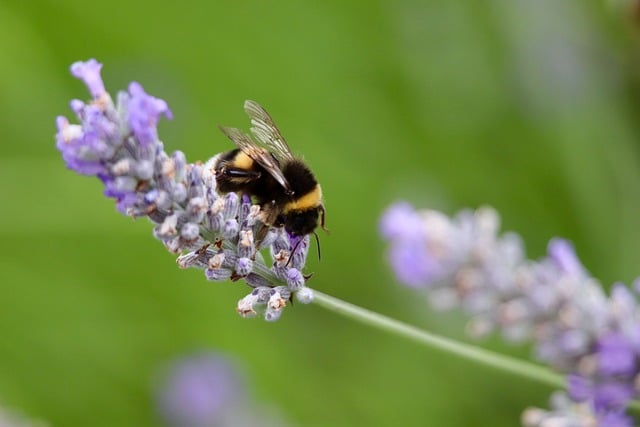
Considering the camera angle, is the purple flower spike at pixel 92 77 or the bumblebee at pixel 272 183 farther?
the bumblebee at pixel 272 183

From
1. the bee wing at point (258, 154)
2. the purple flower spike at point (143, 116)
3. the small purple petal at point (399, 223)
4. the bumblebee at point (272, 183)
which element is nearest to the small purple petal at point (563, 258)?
the small purple petal at point (399, 223)

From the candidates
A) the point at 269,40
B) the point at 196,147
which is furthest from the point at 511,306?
the point at 269,40

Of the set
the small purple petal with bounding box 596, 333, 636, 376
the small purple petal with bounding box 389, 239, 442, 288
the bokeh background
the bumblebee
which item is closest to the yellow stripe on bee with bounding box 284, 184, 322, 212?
the bumblebee

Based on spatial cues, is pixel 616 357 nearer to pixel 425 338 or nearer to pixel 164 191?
pixel 425 338

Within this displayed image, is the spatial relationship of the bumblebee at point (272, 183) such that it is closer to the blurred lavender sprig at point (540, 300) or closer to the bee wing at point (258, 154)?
the bee wing at point (258, 154)

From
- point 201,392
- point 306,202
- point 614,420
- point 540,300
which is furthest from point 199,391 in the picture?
point 614,420

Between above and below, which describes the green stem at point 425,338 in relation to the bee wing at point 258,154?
below

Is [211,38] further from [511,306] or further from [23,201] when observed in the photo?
[511,306]
